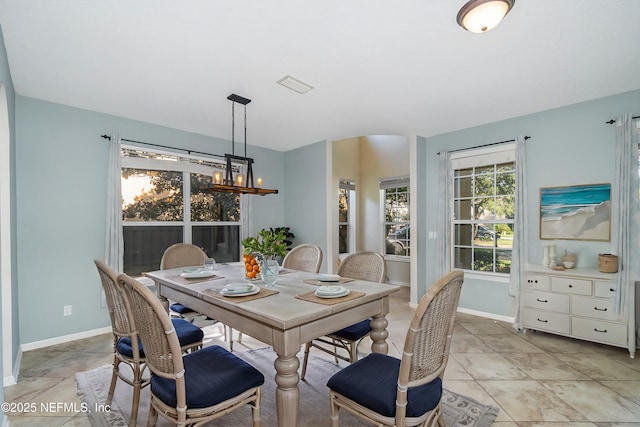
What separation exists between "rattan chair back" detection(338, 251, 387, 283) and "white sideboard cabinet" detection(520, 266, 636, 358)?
200 centimetres

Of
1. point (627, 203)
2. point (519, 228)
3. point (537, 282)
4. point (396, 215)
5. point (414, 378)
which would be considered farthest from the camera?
point (396, 215)

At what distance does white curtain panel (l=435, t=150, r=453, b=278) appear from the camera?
436 centimetres

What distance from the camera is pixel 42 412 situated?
6.83ft

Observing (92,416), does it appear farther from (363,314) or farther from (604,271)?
(604,271)

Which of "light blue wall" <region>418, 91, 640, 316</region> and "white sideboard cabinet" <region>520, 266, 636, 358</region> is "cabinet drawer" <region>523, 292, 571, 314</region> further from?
"light blue wall" <region>418, 91, 640, 316</region>

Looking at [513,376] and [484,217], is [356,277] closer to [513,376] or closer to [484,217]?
[513,376]

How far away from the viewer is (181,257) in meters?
3.31

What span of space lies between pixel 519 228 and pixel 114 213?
4.91m

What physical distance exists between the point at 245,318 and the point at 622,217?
3.79m

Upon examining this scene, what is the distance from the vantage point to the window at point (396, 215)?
6.05 m

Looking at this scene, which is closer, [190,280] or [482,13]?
[482,13]

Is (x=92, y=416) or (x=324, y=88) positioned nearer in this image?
(x=92, y=416)

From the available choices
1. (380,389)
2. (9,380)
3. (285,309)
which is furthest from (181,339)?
(9,380)

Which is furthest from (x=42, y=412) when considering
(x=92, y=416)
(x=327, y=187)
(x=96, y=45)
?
(x=327, y=187)
